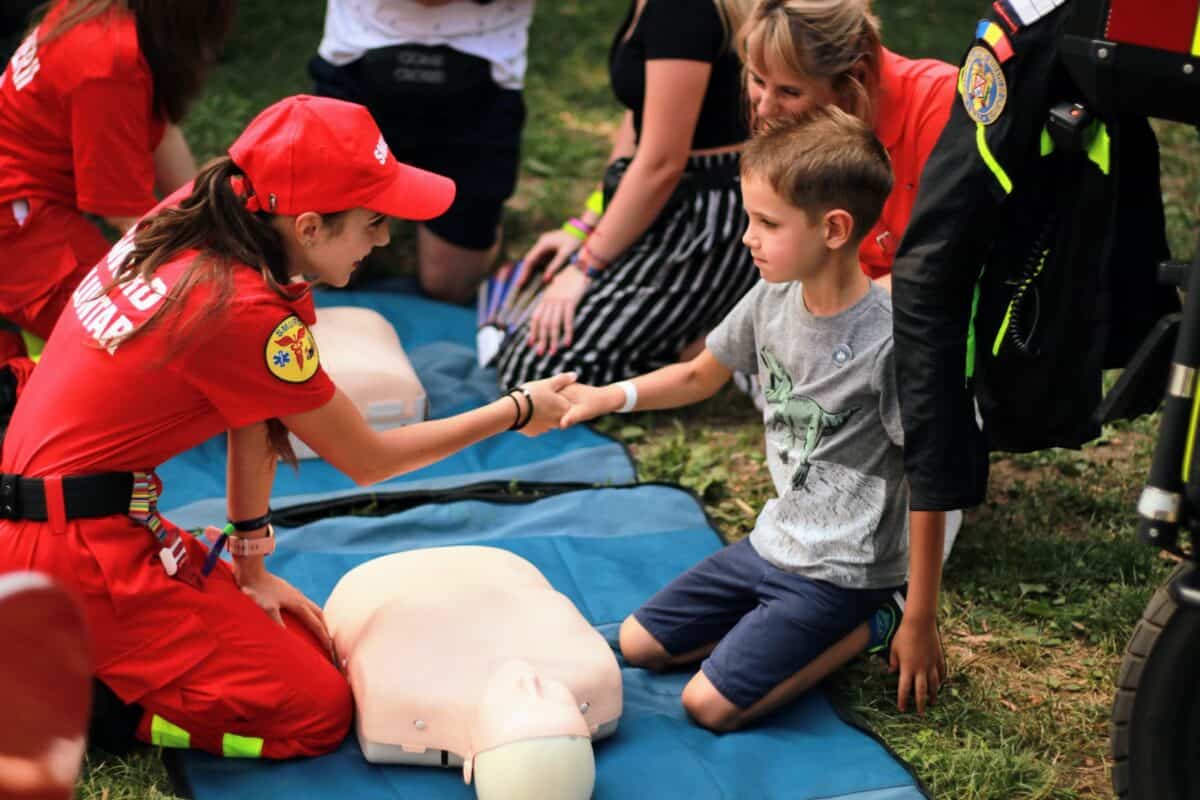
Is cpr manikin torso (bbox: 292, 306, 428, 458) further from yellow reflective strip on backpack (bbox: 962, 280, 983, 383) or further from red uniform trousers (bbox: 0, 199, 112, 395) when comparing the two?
yellow reflective strip on backpack (bbox: 962, 280, 983, 383)

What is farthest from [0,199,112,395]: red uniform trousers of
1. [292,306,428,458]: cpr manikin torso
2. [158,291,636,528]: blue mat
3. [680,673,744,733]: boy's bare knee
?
[680,673,744,733]: boy's bare knee

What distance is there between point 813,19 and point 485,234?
1.91 meters

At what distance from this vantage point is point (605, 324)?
3.88 m

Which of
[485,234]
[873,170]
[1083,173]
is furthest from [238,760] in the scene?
[485,234]

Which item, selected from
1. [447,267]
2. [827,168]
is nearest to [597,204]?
[447,267]

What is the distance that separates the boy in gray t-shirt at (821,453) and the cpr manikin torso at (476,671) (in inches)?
11.6

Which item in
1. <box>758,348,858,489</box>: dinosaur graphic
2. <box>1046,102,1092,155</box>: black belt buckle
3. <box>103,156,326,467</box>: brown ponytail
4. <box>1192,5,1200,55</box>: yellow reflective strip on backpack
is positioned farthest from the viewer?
<box>758,348,858,489</box>: dinosaur graphic

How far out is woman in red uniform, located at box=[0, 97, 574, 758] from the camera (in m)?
2.27

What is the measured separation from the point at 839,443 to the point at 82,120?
194 cm

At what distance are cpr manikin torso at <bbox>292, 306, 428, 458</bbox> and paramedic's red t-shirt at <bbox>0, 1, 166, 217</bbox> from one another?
59 cm

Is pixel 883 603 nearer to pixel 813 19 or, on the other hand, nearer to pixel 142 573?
pixel 813 19

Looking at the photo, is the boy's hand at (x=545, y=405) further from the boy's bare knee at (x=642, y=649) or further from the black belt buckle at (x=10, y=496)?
the black belt buckle at (x=10, y=496)

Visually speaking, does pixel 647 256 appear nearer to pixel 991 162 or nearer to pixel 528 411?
pixel 528 411

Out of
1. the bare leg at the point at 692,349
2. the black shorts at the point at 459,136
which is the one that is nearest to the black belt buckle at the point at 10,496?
the bare leg at the point at 692,349
